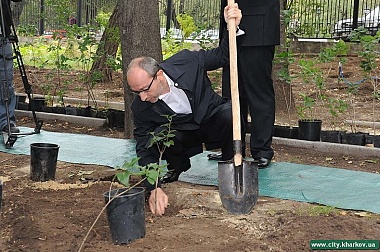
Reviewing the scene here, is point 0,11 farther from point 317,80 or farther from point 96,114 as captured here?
point 317,80

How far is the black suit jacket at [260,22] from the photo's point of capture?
499cm

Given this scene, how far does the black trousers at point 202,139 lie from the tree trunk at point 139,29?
1615 mm

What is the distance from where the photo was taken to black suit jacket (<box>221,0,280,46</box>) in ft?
16.4

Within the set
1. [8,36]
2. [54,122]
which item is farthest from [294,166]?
[54,122]

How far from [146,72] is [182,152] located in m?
0.95

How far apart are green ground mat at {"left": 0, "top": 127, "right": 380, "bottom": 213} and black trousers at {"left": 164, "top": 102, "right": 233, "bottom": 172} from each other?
31cm

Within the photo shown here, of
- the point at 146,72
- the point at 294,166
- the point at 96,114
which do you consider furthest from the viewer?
the point at 96,114

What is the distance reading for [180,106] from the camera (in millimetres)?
4156

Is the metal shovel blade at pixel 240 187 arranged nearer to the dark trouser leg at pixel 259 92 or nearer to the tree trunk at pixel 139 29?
the dark trouser leg at pixel 259 92

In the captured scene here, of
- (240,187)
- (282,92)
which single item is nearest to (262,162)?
(240,187)

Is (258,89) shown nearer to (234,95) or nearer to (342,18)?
(234,95)

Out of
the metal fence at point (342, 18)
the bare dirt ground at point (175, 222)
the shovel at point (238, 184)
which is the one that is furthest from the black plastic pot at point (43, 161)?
the metal fence at point (342, 18)

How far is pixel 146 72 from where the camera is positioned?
377cm

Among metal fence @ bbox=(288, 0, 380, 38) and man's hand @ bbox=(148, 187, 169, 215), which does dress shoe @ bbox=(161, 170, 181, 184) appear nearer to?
man's hand @ bbox=(148, 187, 169, 215)
